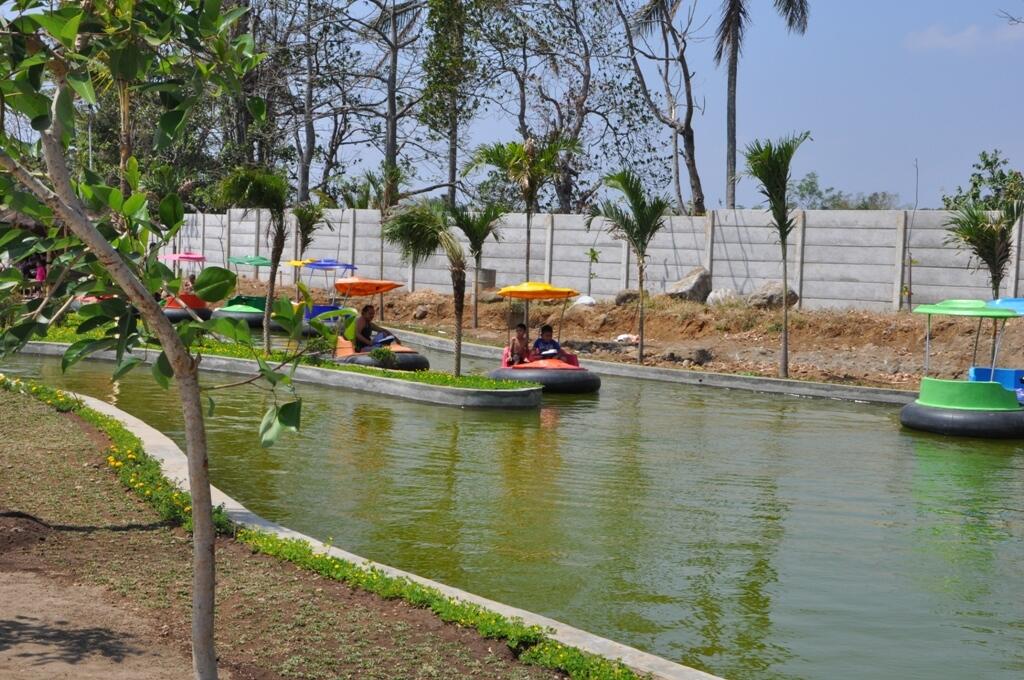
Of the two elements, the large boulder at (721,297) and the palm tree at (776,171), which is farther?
the large boulder at (721,297)

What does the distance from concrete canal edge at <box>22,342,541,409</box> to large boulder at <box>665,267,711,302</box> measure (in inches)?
435

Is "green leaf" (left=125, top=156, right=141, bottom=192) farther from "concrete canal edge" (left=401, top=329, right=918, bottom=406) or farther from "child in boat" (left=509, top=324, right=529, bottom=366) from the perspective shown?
"concrete canal edge" (left=401, top=329, right=918, bottom=406)

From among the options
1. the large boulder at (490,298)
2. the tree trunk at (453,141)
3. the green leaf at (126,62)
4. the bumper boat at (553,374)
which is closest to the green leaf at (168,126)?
the green leaf at (126,62)

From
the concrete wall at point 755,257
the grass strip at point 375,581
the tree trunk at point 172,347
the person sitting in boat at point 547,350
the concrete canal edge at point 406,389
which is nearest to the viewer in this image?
the tree trunk at point 172,347

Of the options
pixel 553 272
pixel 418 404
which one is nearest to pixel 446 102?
pixel 553 272

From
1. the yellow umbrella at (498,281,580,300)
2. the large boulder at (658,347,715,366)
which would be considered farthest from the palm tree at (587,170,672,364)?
the yellow umbrella at (498,281,580,300)

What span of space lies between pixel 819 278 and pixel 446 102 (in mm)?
18791

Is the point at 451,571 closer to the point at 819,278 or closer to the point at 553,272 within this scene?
the point at 819,278

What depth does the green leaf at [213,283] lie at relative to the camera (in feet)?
14.1

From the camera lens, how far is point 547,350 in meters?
20.8

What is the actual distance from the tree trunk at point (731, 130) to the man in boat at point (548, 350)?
17295 mm

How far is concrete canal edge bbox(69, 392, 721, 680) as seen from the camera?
20.2 feet

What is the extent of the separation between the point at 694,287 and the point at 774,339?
330 cm

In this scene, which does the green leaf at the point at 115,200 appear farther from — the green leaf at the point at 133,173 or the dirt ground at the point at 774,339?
the dirt ground at the point at 774,339
